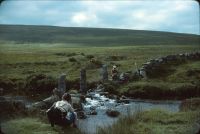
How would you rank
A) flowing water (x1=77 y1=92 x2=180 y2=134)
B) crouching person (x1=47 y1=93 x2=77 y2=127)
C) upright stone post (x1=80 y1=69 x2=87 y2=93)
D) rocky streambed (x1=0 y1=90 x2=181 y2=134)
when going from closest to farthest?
crouching person (x1=47 y1=93 x2=77 y2=127) → rocky streambed (x1=0 y1=90 x2=181 y2=134) → flowing water (x1=77 y1=92 x2=180 y2=134) → upright stone post (x1=80 y1=69 x2=87 y2=93)

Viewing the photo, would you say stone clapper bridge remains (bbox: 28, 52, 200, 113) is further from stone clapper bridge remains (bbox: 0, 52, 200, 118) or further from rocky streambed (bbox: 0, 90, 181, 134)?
rocky streambed (bbox: 0, 90, 181, 134)

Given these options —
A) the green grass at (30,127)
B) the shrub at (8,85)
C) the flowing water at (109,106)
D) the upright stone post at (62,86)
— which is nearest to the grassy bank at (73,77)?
the shrub at (8,85)

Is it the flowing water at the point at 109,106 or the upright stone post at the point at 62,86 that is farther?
the upright stone post at the point at 62,86

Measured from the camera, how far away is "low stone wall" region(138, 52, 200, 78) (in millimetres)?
19219

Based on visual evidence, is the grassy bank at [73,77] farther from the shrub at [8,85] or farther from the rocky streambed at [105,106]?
the rocky streambed at [105,106]

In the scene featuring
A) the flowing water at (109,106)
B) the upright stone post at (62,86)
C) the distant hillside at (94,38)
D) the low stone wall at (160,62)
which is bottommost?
the flowing water at (109,106)

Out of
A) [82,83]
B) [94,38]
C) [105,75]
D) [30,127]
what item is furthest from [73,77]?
[94,38]

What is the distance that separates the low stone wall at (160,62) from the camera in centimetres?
1922

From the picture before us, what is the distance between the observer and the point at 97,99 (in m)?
16.2

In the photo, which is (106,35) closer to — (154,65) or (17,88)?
(154,65)

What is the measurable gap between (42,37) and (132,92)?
25224mm

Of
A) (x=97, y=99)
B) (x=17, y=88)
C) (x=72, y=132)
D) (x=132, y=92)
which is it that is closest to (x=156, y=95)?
(x=132, y=92)

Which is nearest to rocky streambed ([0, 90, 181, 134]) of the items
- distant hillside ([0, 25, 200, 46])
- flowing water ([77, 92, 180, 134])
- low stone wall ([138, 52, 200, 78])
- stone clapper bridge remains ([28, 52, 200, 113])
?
flowing water ([77, 92, 180, 134])

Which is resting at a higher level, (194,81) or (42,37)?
(42,37)
